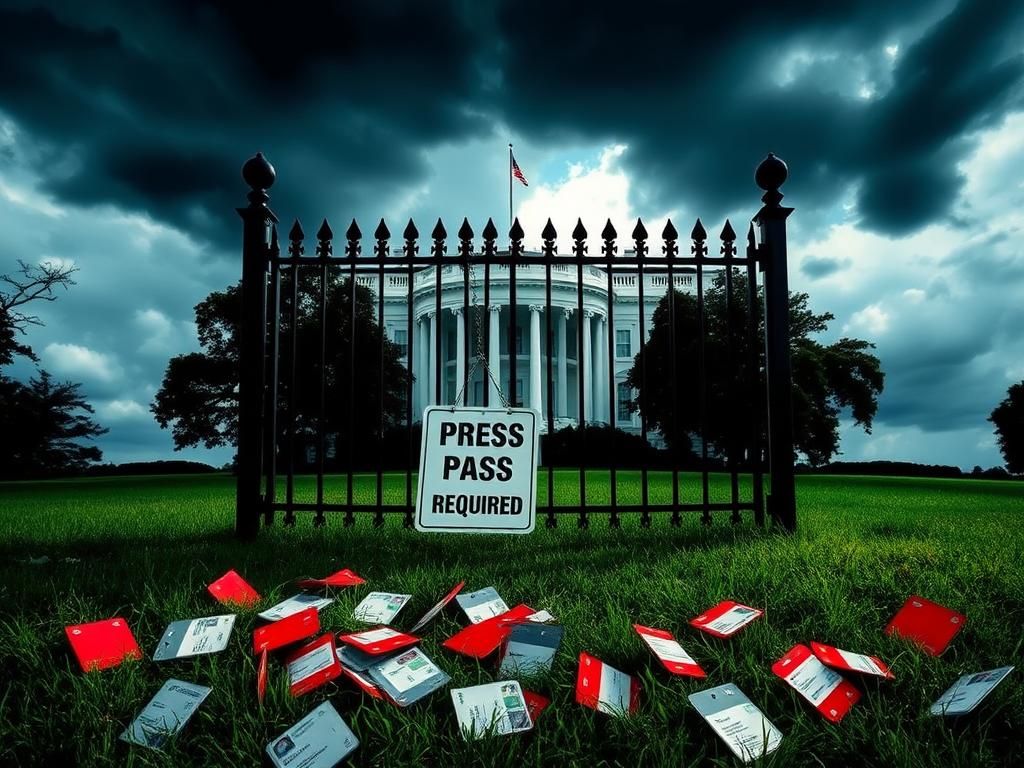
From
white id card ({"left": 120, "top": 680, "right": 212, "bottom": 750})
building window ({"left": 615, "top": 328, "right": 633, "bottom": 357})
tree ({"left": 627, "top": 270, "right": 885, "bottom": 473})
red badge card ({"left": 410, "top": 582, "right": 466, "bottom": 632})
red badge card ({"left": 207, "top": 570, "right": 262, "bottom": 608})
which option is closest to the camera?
white id card ({"left": 120, "top": 680, "right": 212, "bottom": 750})

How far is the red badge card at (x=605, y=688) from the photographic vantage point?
179 cm

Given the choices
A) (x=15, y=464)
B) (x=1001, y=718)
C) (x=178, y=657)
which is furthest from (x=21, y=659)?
(x=15, y=464)

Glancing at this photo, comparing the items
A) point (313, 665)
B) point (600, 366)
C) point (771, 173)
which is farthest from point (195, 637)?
point (600, 366)

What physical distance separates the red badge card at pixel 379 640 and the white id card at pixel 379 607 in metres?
0.22

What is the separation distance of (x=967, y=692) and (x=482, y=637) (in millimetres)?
1481

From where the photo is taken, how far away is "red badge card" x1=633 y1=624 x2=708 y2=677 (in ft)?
6.38

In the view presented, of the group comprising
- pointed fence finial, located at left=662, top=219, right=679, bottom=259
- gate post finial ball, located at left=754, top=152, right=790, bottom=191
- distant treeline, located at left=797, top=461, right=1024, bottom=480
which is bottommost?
distant treeline, located at left=797, top=461, right=1024, bottom=480

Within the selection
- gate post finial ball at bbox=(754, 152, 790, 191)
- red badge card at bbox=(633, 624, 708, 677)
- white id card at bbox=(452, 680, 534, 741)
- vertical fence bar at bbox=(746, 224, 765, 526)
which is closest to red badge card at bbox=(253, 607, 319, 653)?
white id card at bbox=(452, 680, 534, 741)

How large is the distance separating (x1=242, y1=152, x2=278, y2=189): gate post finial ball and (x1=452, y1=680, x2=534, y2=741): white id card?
13.5ft

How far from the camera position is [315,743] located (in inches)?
63.1

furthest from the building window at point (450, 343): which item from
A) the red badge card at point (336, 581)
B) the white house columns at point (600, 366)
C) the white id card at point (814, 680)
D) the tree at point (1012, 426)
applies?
the white id card at point (814, 680)

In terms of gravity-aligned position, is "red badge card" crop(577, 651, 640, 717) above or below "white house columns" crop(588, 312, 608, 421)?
below

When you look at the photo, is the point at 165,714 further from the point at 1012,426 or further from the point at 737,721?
the point at 1012,426

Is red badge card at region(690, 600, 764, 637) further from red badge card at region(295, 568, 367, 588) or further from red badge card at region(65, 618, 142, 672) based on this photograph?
red badge card at region(65, 618, 142, 672)
